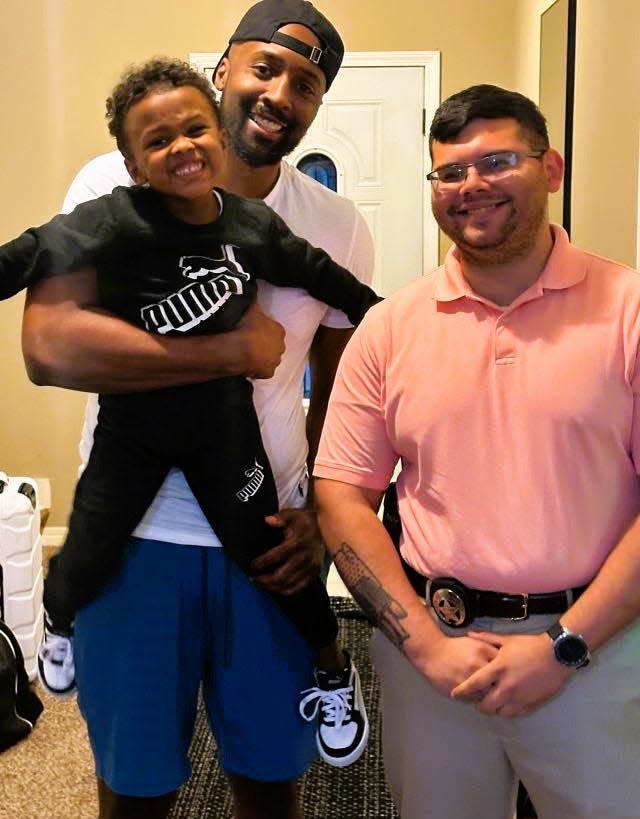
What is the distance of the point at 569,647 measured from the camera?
3.25 feet

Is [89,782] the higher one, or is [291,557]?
[291,557]

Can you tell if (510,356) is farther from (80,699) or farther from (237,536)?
(80,699)

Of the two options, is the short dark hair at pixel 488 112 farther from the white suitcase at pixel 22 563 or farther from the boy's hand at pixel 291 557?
the white suitcase at pixel 22 563

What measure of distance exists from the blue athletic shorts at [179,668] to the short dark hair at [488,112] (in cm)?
64

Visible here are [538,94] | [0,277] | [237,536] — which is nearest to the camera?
[0,277]

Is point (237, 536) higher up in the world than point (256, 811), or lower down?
higher up

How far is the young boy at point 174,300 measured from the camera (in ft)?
3.25

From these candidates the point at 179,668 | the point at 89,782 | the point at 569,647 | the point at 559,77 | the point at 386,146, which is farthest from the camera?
the point at 89,782

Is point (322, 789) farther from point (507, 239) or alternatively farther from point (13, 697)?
point (507, 239)

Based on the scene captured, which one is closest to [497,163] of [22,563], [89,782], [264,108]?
[264,108]

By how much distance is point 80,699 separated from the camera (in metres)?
1.13

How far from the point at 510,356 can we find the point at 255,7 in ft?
1.95

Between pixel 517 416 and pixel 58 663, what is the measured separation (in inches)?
28.7

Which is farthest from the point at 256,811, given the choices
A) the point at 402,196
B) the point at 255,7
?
the point at 255,7
